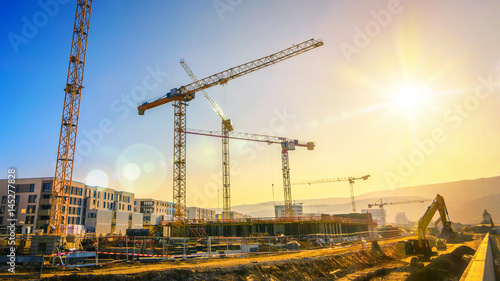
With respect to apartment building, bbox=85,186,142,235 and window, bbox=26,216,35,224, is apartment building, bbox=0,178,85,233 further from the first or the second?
apartment building, bbox=85,186,142,235

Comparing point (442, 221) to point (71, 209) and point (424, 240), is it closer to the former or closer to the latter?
point (424, 240)

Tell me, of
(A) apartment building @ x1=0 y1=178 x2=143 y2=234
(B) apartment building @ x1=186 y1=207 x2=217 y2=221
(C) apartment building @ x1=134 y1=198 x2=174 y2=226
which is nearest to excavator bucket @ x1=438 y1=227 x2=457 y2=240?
(A) apartment building @ x1=0 y1=178 x2=143 y2=234

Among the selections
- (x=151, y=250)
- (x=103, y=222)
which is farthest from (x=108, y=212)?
(x=151, y=250)

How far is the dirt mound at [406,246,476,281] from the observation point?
18391 mm

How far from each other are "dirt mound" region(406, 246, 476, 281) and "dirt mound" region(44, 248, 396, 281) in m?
4.53

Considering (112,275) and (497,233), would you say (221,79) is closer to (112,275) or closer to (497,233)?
(112,275)

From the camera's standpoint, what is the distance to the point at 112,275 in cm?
1334

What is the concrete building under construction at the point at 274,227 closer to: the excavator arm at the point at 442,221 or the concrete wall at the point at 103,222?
the excavator arm at the point at 442,221

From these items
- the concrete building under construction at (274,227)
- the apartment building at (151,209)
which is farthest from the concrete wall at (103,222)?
the concrete building under construction at (274,227)

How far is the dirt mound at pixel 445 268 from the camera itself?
18.4m

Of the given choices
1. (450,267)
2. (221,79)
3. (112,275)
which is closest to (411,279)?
(450,267)

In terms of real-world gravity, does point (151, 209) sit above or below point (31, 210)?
above

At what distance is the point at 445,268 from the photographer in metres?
21.2

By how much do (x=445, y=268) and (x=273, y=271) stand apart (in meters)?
13.7
